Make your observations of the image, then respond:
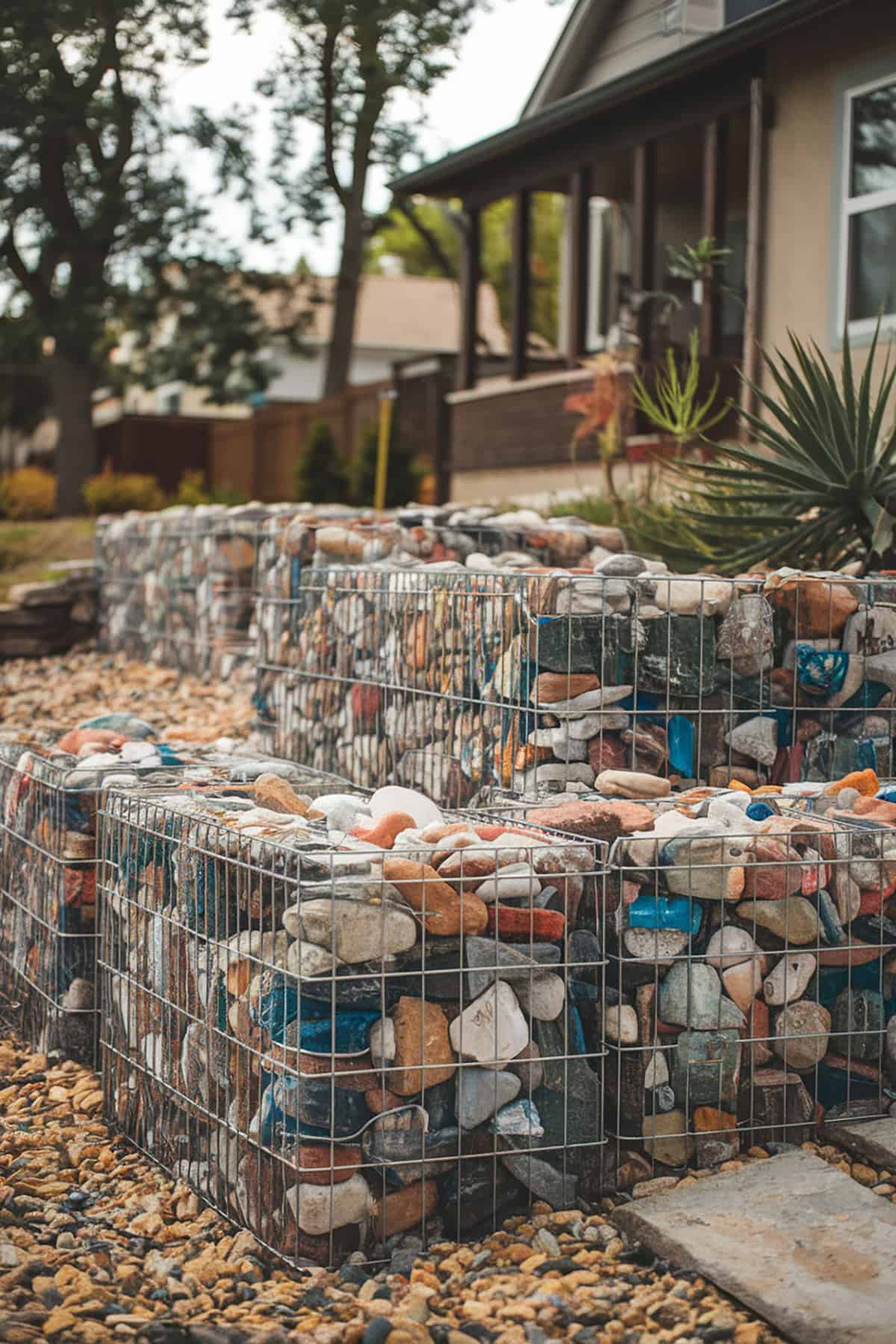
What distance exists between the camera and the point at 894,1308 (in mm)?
2664

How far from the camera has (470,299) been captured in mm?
14641

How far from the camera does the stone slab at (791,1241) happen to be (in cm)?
266

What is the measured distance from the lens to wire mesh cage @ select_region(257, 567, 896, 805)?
14.9 ft

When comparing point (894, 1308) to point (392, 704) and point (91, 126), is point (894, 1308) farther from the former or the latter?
point (91, 126)

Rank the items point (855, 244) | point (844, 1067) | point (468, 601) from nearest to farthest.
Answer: point (844, 1067), point (468, 601), point (855, 244)

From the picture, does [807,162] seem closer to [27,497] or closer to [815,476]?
[815,476]

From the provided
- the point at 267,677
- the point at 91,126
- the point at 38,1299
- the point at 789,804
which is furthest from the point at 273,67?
the point at 38,1299

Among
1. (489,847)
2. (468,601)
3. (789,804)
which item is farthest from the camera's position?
(468,601)

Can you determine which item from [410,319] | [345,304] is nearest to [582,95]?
[345,304]

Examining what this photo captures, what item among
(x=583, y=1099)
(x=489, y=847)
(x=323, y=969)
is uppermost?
(x=489, y=847)

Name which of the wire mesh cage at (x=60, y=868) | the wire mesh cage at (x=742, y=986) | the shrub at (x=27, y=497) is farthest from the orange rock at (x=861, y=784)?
the shrub at (x=27, y=497)

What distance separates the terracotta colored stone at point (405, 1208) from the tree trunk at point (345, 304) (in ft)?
59.7

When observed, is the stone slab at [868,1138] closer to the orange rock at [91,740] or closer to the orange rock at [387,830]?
the orange rock at [387,830]

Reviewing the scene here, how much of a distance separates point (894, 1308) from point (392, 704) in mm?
3237
